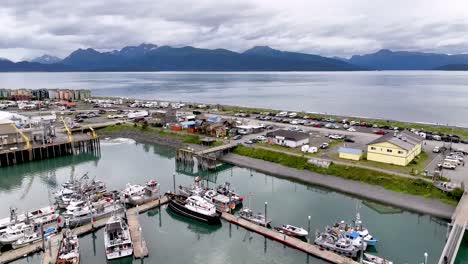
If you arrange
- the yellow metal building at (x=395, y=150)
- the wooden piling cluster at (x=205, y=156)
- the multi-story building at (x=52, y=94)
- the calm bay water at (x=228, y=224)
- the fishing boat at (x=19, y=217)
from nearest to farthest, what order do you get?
1. the calm bay water at (x=228, y=224)
2. the fishing boat at (x=19, y=217)
3. the yellow metal building at (x=395, y=150)
4. the wooden piling cluster at (x=205, y=156)
5. the multi-story building at (x=52, y=94)

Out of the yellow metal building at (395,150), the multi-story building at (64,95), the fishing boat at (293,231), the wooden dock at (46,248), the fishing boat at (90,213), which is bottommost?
the wooden dock at (46,248)

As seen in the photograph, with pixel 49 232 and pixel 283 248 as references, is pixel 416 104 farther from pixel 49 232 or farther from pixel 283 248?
pixel 49 232

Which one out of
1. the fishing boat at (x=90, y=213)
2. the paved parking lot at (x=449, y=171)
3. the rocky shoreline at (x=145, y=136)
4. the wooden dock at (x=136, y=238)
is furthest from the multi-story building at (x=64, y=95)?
the paved parking lot at (x=449, y=171)

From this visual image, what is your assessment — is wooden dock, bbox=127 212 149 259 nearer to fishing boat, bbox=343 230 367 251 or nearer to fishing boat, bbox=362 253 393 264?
fishing boat, bbox=343 230 367 251

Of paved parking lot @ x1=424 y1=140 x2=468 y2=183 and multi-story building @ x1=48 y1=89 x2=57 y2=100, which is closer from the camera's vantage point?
paved parking lot @ x1=424 y1=140 x2=468 y2=183

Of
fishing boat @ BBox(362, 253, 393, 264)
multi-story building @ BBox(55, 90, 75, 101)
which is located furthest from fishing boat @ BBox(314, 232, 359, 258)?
multi-story building @ BBox(55, 90, 75, 101)

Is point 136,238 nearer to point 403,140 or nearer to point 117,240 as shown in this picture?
point 117,240

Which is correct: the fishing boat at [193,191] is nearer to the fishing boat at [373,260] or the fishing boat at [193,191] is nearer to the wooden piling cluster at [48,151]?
the fishing boat at [373,260]
